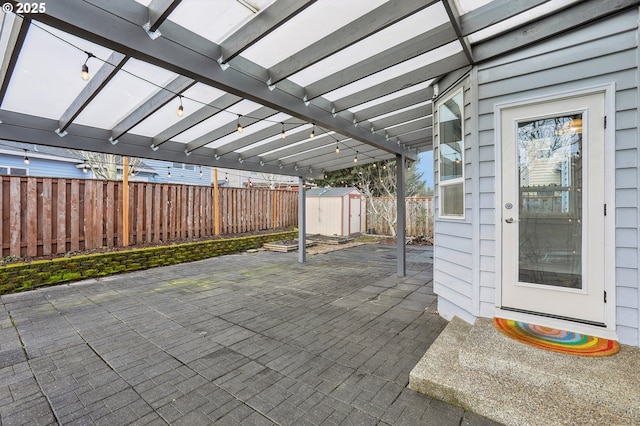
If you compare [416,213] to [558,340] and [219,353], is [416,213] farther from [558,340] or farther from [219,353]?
[219,353]

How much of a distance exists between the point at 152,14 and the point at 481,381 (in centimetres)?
341

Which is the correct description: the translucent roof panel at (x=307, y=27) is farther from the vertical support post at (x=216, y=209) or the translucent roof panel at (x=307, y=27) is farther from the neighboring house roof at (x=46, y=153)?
the neighboring house roof at (x=46, y=153)

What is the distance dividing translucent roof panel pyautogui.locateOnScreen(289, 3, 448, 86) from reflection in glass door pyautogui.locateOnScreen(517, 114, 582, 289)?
127cm

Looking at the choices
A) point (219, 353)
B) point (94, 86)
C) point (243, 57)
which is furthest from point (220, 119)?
point (219, 353)

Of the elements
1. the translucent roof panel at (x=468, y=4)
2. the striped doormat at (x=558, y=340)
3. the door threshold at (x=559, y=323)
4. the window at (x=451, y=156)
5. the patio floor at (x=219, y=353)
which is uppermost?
the translucent roof panel at (x=468, y=4)

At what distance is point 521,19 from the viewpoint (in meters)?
2.44

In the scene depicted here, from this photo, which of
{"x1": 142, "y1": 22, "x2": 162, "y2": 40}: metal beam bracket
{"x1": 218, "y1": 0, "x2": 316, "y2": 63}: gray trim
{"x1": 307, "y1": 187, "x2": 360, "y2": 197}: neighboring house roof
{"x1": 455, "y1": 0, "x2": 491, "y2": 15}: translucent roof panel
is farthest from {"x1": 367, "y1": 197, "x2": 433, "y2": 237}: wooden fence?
{"x1": 142, "y1": 22, "x2": 162, "y2": 40}: metal beam bracket

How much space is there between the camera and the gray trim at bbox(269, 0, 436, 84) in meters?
2.08

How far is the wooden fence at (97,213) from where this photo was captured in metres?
5.07

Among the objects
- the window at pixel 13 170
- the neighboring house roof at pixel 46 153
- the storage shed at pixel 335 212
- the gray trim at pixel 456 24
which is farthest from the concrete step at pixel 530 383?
the window at pixel 13 170

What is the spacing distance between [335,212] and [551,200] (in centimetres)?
944

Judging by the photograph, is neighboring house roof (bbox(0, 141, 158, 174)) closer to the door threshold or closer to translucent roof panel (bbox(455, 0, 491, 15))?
translucent roof panel (bbox(455, 0, 491, 15))

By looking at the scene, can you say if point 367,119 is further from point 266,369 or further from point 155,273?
point 155,273

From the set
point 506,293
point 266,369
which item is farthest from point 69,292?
point 506,293
